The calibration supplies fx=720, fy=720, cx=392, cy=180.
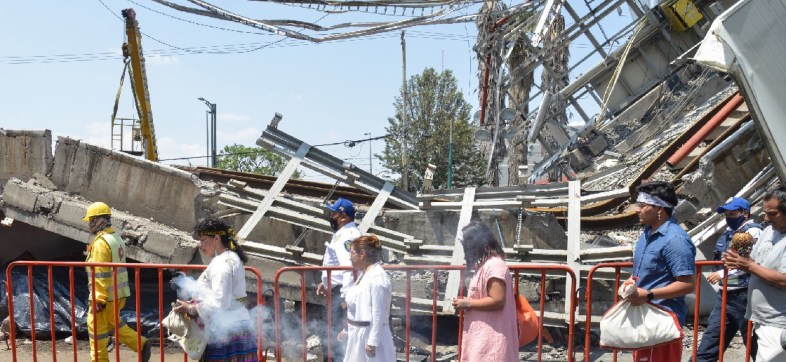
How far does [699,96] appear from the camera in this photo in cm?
1464

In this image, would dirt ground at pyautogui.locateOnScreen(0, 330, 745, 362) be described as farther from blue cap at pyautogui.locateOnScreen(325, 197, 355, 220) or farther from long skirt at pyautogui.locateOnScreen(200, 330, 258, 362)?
long skirt at pyautogui.locateOnScreen(200, 330, 258, 362)

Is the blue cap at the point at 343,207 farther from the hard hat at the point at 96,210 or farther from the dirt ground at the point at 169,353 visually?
the dirt ground at the point at 169,353

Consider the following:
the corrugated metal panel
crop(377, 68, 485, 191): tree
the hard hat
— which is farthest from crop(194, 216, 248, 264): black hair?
crop(377, 68, 485, 191): tree

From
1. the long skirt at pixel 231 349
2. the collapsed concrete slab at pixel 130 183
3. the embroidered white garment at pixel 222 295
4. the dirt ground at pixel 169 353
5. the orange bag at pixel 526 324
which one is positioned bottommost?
the dirt ground at pixel 169 353

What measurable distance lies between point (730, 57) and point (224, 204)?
562cm

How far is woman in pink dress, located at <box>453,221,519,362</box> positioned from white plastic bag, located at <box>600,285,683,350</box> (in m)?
0.54

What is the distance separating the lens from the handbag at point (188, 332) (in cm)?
449

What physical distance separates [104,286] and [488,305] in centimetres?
360

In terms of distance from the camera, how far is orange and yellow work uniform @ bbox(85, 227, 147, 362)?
5.95 meters

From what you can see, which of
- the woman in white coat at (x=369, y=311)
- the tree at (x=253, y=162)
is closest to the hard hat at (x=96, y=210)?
the woman in white coat at (x=369, y=311)

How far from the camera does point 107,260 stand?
606 cm

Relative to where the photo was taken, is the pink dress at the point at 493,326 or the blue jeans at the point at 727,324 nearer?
the pink dress at the point at 493,326

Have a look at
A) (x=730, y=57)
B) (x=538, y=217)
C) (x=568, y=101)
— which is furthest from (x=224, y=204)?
(x=568, y=101)

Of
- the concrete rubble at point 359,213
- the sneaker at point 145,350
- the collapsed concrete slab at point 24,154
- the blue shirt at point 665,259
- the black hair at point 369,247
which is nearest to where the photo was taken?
the blue shirt at point 665,259
